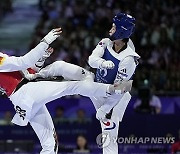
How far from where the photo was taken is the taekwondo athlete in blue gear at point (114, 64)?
8867mm

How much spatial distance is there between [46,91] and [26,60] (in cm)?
59

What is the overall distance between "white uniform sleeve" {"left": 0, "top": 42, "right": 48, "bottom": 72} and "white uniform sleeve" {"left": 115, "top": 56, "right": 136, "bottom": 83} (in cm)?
118

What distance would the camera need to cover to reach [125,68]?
8867 millimetres

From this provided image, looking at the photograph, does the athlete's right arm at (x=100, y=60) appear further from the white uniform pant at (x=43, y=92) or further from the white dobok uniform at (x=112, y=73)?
the white uniform pant at (x=43, y=92)

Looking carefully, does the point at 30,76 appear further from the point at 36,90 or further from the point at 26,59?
the point at 26,59

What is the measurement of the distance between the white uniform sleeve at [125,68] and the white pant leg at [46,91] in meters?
0.28

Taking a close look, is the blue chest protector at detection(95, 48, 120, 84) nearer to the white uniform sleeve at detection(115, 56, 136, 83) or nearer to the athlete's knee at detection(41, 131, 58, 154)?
the white uniform sleeve at detection(115, 56, 136, 83)

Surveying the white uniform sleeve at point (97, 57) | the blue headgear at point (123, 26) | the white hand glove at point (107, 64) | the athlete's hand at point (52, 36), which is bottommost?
the white hand glove at point (107, 64)

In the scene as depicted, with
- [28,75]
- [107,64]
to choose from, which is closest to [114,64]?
[107,64]

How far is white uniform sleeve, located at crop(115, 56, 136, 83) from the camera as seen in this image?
8.87 m

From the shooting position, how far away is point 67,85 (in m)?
8.91

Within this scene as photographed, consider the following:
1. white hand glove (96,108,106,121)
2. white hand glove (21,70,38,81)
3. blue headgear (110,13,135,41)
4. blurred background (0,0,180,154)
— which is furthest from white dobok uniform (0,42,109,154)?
blurred background (0,0,180,154)

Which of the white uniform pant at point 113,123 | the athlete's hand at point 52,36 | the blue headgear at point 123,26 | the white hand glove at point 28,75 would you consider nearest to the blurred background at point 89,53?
the white uniform pant at point 113,123

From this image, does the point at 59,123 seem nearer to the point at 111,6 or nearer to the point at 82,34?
the point at 82,34
